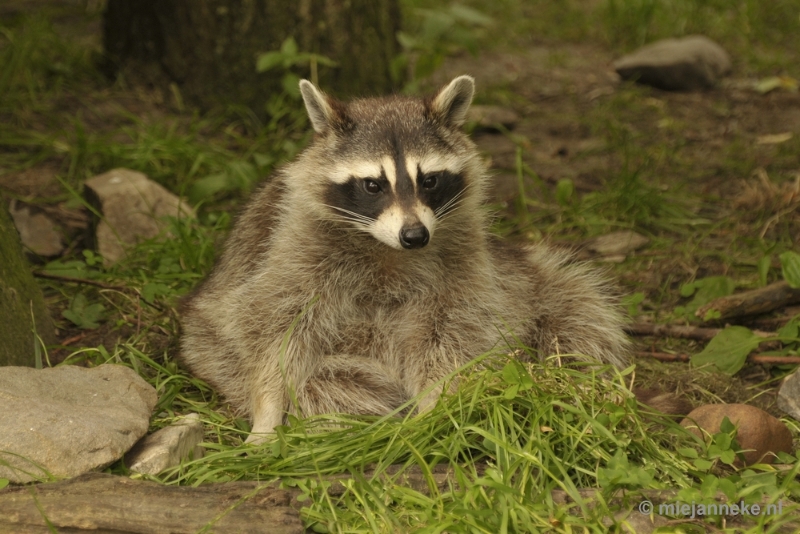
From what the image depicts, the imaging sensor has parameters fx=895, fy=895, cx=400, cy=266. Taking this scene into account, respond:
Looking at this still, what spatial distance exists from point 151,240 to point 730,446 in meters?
2.81

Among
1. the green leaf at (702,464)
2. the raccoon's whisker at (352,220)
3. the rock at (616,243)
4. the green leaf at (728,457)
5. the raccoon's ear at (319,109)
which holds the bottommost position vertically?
the rock at (616,243)

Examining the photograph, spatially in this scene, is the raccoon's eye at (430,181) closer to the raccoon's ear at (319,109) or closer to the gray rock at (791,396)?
the raccoon's ear at (319,109)

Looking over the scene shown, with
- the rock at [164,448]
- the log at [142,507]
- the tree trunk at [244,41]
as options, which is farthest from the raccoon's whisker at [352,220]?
the tree trunk at [244,41]

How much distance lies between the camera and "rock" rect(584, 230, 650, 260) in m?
4.79

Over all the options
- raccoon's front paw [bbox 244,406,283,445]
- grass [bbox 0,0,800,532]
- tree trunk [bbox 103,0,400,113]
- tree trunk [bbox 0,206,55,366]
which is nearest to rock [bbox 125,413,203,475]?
grass [bbox 0,0,800,532]

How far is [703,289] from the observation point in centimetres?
434

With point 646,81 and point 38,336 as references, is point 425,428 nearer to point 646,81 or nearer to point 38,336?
point 38,336

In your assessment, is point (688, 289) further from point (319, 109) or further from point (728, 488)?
point (319, 109)

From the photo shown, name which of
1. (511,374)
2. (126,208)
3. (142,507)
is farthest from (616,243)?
(142,507)

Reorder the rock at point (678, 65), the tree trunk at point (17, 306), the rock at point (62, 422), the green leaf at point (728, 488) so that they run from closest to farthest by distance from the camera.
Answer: the green leaf at point (728, 488)
the rock at point (62, 422)
the tree trunk at point (17, 306)
the rock at point (678, 65)

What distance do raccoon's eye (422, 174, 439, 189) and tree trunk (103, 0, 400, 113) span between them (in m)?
2.58

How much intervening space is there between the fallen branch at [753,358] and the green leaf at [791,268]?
0.34 metres

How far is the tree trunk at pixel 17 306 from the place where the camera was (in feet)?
11.2

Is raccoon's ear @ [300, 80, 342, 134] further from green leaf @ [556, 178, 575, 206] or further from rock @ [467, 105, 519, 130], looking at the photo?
rock @ [467, 105, 519, 130]
